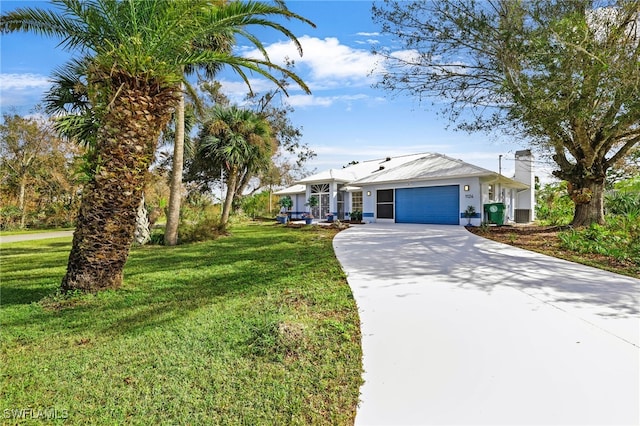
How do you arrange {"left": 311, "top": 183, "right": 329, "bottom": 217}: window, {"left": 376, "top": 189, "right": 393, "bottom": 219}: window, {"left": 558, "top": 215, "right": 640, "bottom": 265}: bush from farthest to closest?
1. {"left": 311, "top": 183, "right": 329, "bottom": 217}: window
2. {"left": 376, "top": 189, "right": 393, "bottom": 219}: window
3. {"left": 558, "top": 215, "right": 640, "bottom": 265}: bush

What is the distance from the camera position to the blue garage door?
18.8 meters

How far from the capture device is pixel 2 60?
23.5 ft

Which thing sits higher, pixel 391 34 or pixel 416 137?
pixel 391 34

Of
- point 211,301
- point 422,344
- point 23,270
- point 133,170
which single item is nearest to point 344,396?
point 422,344

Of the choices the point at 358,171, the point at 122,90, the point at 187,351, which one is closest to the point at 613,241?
the point at 187,351

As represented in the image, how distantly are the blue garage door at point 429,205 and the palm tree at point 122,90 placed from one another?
50.4 feet

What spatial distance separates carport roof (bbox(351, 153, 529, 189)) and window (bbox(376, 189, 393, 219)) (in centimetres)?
107

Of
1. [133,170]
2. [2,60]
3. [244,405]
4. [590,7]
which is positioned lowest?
[244,405]

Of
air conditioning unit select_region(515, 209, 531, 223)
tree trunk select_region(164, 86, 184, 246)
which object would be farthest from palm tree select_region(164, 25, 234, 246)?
air conditioning unit select_region(515, 209, 531, 223)

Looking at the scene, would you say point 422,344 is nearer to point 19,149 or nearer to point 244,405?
point 244,405

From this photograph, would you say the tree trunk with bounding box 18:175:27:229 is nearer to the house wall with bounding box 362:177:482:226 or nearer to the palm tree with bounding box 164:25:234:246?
the palm tree with bounding box 164:25:234:246

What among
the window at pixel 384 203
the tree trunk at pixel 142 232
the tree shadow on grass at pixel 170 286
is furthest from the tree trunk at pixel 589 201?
the tree trunk at pixel 142 232

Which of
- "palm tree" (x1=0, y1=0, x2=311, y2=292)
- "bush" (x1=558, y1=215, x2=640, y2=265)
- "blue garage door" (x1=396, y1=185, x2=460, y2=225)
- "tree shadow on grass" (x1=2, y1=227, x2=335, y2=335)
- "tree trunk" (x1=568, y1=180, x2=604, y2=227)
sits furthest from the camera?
"blue garage door" (x1=396, y1=185, x2=460, y2=225)

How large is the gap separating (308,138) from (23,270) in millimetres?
30688
